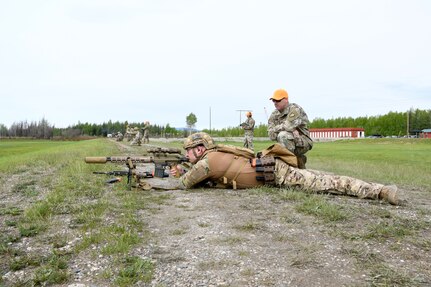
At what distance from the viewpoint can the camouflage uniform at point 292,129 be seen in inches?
345

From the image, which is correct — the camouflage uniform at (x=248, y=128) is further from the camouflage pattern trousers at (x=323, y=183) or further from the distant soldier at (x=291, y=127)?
the camouflage pattern trousers at (x=323, y=183)

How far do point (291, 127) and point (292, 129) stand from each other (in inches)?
2.2

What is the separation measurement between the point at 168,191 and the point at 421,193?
5.59 metres

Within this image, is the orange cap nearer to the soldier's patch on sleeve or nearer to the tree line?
the soldier's patch on sleeve

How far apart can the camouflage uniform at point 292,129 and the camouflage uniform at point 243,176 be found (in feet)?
3.71

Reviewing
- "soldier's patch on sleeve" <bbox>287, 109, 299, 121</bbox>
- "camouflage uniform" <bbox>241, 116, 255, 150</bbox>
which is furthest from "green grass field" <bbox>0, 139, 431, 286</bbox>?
"camouflage uniform" <bbox>241, 116, 255, 150</bbox>

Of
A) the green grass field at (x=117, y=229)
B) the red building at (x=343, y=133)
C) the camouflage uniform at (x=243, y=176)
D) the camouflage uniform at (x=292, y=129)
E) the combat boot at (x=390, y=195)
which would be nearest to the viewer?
the green grass field at (x=117, y=229)

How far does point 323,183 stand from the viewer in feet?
24.0

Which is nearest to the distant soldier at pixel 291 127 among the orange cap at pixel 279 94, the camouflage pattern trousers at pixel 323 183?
the orange cap at pixel 279 94

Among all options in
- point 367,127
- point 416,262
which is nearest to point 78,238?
point 416,262

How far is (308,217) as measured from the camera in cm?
534

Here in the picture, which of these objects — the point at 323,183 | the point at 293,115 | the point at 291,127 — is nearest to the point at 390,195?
the point at 323,183

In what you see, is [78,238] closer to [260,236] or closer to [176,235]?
[176,235]

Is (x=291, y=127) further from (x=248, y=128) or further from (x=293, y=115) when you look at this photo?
(x=248, y=128)
